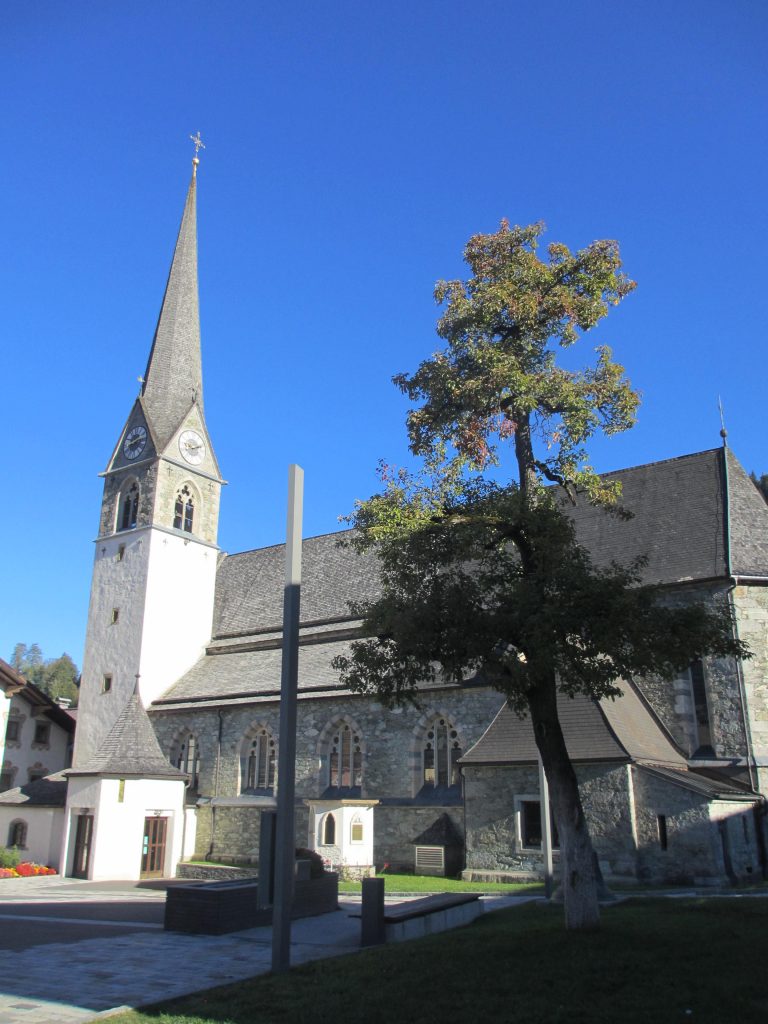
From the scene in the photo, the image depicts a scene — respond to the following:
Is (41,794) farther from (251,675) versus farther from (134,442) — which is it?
(134,442)

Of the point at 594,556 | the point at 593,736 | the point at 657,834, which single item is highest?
the point at 594,556

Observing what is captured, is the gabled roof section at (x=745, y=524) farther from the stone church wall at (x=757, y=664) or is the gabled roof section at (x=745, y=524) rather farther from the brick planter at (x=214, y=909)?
the brick planter at (x=214, y=909)

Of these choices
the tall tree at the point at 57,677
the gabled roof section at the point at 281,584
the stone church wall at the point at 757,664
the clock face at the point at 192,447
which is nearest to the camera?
the stone church wall at the point at 757,664

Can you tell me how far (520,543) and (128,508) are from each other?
3194 centimetres

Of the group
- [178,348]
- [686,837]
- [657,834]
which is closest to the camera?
[686,837]

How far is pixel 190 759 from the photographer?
115ft

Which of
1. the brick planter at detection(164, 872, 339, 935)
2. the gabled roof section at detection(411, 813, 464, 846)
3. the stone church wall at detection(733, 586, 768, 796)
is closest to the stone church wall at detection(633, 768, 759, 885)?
the stone church wall at detection(733, 586, 768, 796)

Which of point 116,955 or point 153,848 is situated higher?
point 153,848

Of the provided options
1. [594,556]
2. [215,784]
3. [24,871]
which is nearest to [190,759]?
[215,784]

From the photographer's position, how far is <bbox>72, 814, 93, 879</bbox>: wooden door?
96.8 ft

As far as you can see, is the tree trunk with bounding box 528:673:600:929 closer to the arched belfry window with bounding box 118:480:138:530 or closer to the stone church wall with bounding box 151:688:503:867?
the stone church wall with bounding box 151:688:503:867

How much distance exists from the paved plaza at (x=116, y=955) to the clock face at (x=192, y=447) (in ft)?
85.1

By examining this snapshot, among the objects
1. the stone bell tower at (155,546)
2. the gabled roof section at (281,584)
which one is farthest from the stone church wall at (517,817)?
the stone bell tower at (155,546)

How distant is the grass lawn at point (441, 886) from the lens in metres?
20.5
